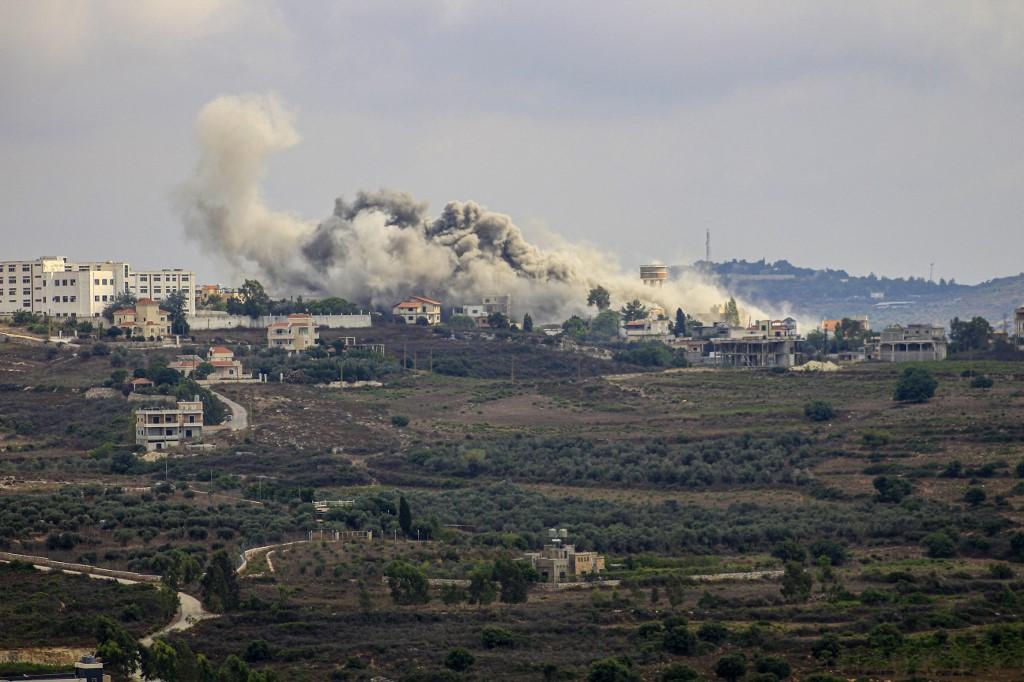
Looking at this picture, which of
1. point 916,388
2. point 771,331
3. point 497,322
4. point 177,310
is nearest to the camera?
point 916,388

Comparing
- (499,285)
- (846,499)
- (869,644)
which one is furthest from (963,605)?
(499,285)

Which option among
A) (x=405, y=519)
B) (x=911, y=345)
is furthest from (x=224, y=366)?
(x=911, y=345)

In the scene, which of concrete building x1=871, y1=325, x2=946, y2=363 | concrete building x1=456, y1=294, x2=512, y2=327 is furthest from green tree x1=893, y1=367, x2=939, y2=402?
concrete building x1=456, y1=294, x2=512, y2=327

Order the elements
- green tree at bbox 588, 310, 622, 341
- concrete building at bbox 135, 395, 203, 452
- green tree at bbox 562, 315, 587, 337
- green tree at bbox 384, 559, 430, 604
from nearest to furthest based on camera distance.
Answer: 1. green tree at bbox 384, 559, 430, 604
2. concrete building at bbox 135, 395, 203, 452
3. green tree at bbox 562, 315, 587, 337
4. green tree at bbox 588, 310, 622, 341

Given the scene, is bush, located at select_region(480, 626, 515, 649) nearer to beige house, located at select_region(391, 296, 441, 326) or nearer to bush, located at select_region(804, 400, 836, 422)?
bush, located at select_region(804, 400, 836, 422)

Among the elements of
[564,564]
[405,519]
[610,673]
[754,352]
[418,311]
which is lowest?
[610,673]

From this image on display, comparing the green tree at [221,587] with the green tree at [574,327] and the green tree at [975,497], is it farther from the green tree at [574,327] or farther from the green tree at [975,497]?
the green tree at [574,327]

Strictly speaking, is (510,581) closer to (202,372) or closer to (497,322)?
(202,372)
